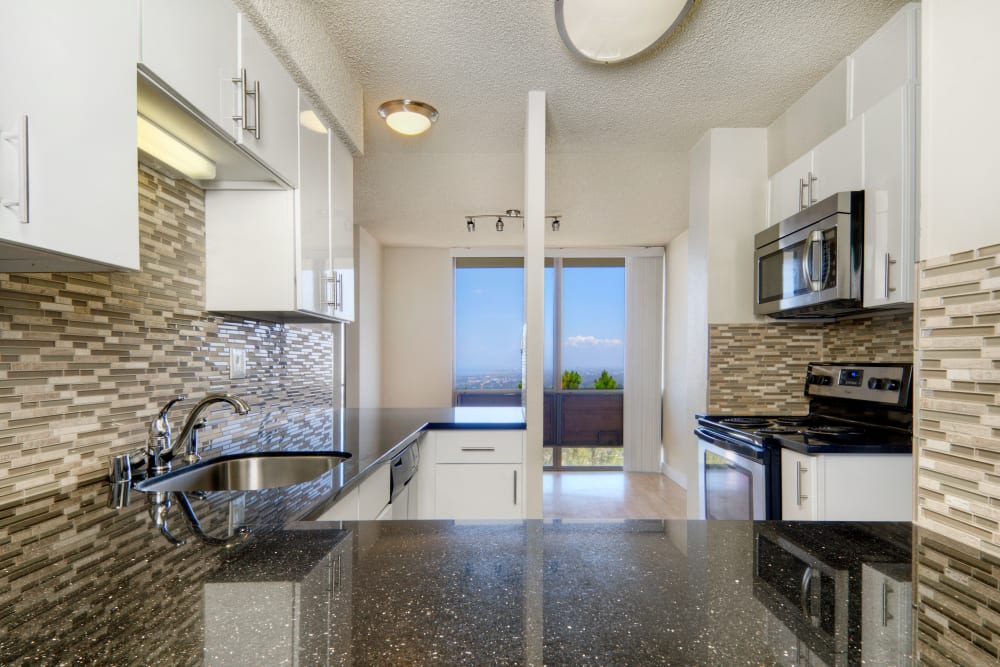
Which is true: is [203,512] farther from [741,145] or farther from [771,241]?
[741,145]

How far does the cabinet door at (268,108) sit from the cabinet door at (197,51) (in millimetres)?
54

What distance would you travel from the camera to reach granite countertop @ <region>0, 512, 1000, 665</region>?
46 centimetres

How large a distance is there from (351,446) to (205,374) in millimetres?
515

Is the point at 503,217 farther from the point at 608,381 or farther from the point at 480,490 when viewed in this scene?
the point at 480,490

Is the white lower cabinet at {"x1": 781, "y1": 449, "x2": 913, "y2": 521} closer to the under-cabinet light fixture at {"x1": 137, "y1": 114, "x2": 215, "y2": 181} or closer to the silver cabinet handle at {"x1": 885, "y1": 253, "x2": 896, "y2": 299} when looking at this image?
the silver cabinet handle at {"x1": 885, "y1": 253, "x2": 896, "y2": 299}

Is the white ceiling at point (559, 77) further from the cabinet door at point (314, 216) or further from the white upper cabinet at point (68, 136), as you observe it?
the white upper cabinet at point (68, 136)

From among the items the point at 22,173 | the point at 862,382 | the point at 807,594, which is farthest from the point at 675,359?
the point at 22,173

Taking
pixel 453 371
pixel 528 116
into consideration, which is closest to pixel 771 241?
pixel 528 116

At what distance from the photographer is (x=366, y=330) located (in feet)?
16.4

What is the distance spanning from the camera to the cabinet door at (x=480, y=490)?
242 centimetres

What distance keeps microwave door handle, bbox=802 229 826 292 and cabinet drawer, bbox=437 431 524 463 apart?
1365 millimetres

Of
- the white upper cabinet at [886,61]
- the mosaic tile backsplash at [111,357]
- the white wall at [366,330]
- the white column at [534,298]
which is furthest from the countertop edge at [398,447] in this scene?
the white wall at [366,330]

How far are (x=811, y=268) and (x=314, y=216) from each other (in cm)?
193

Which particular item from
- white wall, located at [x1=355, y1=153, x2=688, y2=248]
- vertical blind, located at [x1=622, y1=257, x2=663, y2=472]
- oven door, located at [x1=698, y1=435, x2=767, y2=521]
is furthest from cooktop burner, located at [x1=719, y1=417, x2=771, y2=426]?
vertical blind, located at [x1=622, y1=257, x2=663, y2=472]
